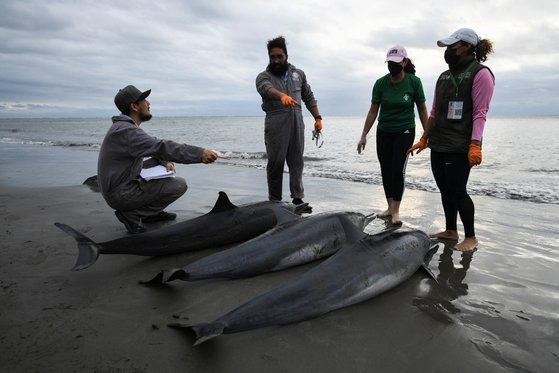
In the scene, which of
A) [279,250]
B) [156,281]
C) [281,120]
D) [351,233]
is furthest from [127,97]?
[351,233]

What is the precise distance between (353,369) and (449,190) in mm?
3420

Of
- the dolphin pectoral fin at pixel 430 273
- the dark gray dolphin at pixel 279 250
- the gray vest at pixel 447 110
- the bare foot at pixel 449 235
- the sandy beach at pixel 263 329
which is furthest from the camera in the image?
the bare foot at pixel 449 235

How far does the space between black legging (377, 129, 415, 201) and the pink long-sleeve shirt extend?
154cm

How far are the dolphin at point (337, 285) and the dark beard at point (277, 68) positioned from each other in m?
3.87

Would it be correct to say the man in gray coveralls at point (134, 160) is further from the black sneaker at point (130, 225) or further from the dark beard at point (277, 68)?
the dark beard at point (277, 68)

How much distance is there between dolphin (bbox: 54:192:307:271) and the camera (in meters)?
4.04

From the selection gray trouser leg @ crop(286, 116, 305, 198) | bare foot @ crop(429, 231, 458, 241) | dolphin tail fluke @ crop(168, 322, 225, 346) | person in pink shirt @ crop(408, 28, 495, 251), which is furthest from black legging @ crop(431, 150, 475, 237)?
dolphin tail fluke @ crop(168, 322, 225, 346)

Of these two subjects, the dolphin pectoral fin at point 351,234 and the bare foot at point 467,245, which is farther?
the bare foot at point 467,245

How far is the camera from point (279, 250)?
13.5 ft

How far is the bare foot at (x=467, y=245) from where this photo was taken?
16.0 feet

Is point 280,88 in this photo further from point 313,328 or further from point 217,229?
point 313,328

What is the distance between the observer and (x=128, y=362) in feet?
8.21

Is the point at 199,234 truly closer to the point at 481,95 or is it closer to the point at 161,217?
the point at 161,217

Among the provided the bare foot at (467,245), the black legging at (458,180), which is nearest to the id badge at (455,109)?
the black legging at (458,180)
